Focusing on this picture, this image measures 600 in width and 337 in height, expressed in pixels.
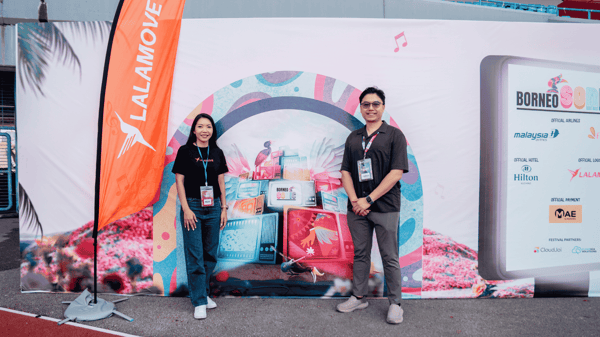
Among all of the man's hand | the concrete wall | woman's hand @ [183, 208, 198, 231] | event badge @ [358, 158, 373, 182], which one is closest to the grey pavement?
woman's hand @ [183, 208, 198, 231]

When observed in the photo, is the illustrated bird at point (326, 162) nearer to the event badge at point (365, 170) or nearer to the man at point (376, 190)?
the man at point (376, 190)

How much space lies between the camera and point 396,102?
2.77m

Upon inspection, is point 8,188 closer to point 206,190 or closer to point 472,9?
point 206,190

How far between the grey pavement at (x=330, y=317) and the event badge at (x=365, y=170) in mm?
1099

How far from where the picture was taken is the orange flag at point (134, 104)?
228 centimetres

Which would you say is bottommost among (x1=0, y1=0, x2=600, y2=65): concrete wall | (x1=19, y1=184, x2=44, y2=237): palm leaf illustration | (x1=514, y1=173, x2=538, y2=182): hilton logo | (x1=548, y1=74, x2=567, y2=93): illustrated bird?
(x1=19, y1=184, x2=44, y2=237): palm leaf illustration

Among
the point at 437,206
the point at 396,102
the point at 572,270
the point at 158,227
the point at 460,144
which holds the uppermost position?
the point at 396,102

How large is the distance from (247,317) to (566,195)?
118 inches

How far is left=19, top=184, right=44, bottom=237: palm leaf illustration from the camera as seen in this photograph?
2.85 m

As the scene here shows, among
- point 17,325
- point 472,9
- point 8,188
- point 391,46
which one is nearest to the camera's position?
point 17,325

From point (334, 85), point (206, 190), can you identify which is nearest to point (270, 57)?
point (334, 85)

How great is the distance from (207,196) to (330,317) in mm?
1353

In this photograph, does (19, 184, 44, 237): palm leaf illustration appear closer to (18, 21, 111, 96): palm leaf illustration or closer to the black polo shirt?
(18, 21, 111, 96): palm leaf illustration

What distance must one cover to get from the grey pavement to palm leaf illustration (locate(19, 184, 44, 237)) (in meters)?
0.62
